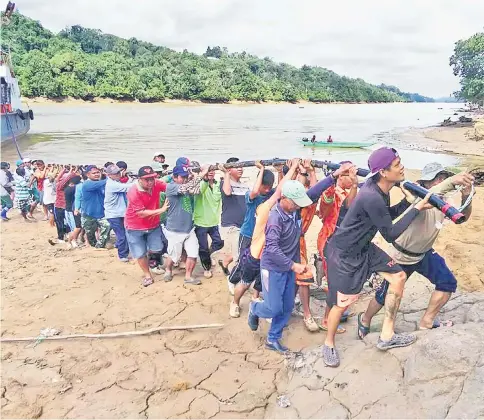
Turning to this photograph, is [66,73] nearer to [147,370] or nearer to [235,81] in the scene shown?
[235,81]

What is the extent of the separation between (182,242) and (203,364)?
6.58 feet

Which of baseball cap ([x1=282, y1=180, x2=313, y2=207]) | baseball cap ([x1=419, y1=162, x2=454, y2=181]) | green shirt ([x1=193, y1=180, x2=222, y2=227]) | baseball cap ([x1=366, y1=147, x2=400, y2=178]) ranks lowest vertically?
green shirt ([x1=193, y1=180, x2=222, y2=227])

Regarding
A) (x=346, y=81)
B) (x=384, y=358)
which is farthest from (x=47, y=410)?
(x=346, y=81)

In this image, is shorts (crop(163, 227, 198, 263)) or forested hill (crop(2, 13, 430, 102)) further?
forested hill (crop(2, 13, 430, 102))

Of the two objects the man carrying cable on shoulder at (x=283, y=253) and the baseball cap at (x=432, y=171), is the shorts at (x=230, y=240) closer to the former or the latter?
the man carrying cable on shoulder at (x=283, y=253)

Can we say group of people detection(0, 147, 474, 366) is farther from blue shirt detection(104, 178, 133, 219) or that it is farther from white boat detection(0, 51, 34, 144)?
white boat detection(0, 51, 34, 144)

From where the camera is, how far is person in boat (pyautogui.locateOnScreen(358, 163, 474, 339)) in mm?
3686

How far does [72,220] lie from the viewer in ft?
24.9

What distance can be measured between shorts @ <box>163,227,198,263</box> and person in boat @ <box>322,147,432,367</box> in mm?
2386

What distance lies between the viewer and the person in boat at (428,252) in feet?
12.1

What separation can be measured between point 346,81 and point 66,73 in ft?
250

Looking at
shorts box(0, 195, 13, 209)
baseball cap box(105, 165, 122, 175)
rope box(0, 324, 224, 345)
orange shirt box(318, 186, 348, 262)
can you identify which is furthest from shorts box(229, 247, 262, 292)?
shorts box(0, 195, 13, 209)

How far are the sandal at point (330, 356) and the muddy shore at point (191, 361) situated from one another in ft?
0.23

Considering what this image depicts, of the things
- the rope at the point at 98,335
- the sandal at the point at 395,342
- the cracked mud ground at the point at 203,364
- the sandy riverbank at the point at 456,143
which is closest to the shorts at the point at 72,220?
the cracked mud ground at the point at 203,364
